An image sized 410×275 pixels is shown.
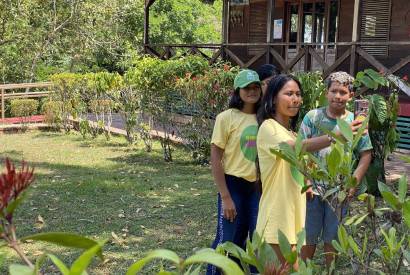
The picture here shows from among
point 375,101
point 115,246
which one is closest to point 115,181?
point 115,246

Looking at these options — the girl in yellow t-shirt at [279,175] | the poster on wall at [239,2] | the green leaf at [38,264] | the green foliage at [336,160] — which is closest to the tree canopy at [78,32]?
the poster on wall at [239,2]

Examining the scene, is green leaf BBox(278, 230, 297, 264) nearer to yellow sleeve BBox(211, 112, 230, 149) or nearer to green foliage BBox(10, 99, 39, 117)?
yellow sleeve BBox(211, 112, 230, 149)

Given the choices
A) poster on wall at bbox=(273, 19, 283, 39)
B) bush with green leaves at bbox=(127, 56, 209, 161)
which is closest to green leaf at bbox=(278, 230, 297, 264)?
bush with green leaves at bbox=(127, 56, 209, 161)

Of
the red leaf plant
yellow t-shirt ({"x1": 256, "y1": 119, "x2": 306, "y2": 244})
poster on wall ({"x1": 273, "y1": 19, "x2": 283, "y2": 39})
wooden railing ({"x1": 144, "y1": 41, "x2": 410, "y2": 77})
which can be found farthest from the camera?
poster on wall ({"x1": 273, "y1": 19, "x2": 283, "y2": 39})

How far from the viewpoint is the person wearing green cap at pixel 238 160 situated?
3574mm

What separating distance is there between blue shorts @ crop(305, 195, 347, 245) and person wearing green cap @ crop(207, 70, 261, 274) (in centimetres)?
33

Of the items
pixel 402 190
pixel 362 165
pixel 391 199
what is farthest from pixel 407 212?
pixel 362 165

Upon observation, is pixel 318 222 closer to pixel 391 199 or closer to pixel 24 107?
pixel 391 199

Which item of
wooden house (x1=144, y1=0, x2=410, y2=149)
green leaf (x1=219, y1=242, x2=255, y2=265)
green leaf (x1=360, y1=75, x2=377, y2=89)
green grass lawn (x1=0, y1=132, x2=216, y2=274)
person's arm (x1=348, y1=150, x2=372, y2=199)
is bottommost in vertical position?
green grass lawn (x1=0, y1=132, x2=216, y2=274)

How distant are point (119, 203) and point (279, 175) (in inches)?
159

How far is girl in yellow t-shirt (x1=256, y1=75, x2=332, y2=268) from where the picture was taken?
10.1ft

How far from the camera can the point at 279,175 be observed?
3090 mm

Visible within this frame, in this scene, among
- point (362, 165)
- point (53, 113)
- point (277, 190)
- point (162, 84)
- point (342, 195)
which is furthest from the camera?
point (53, 113)

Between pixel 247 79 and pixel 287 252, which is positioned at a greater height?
pixel 247 79
